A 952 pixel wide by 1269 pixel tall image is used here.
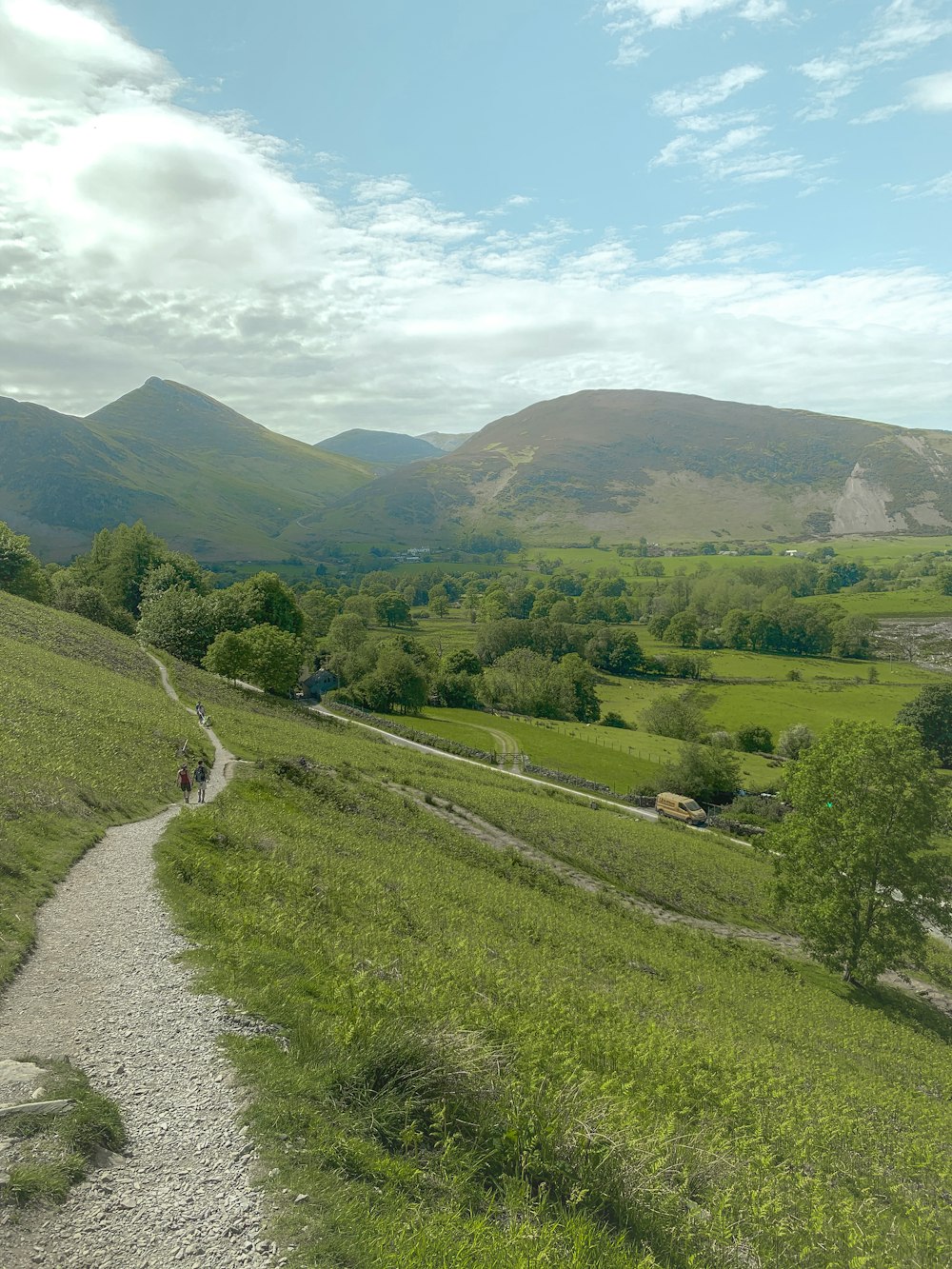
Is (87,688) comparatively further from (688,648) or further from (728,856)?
(688,648)

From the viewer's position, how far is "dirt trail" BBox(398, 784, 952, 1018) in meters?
37.8

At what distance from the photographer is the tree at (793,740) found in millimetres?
108062

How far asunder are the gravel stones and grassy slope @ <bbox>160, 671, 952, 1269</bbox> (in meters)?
0.55

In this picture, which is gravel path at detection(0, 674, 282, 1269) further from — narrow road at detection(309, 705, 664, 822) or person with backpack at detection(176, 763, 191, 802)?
narrow road at detection(309, 705, 664, 822)

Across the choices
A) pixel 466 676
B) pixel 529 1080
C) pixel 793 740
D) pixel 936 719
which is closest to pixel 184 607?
pixel 466 676

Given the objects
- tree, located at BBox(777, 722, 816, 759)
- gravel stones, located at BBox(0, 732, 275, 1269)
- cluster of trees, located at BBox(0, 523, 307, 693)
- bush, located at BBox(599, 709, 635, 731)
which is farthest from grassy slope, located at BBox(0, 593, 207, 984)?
tree, located at BBox(777, 722, 816, 759)

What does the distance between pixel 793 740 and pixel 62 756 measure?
10646cm

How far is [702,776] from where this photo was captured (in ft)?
283

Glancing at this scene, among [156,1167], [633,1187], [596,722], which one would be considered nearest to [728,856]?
[633,1187]

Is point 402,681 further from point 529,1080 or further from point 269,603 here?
point 529,1080

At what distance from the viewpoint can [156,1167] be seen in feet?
26.4

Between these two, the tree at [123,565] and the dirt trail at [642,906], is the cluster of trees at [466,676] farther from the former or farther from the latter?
the dirt trail at [642,906]

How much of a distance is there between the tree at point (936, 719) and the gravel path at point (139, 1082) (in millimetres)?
123040

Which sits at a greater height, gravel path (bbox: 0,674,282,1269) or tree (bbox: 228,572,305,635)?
tree (bbox: 228,572,305,635)
